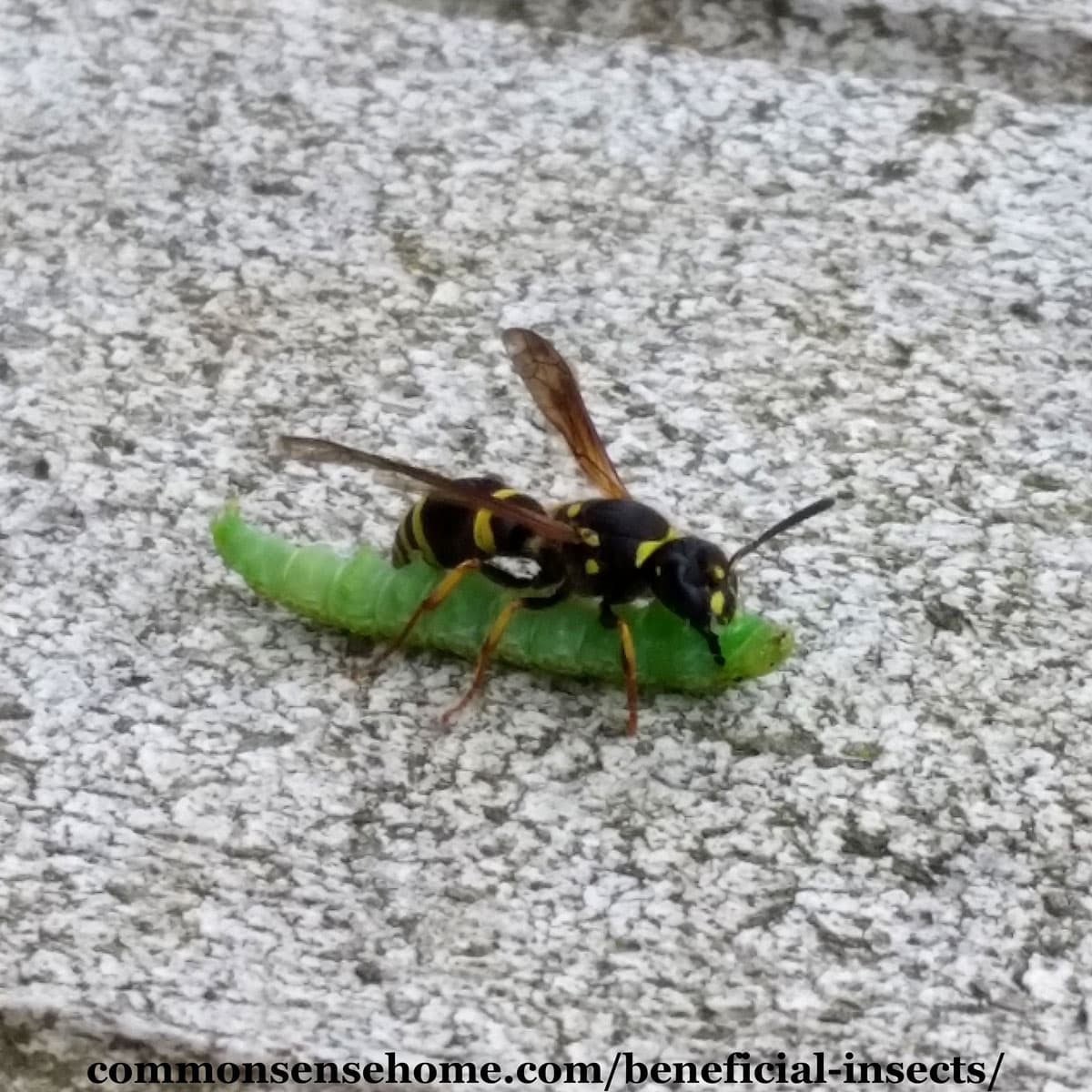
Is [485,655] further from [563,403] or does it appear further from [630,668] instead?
[563,403]

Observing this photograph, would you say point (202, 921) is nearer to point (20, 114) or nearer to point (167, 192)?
point (167, 192)

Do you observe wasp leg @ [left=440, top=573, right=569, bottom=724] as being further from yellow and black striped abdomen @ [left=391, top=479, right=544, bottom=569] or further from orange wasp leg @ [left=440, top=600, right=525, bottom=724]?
yellow and black striped abdomen @ [left=391, top=479, right=544, bottom=569]

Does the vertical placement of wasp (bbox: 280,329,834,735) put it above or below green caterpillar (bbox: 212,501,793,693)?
above

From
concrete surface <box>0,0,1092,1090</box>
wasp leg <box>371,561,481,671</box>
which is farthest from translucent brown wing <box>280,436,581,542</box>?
concrete surface <box>0,0,1092,1090</box>

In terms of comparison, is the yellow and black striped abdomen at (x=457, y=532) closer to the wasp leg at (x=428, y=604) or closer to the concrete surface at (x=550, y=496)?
the wasp leg at (x=428, y=604)

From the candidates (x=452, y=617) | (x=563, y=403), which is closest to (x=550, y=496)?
(x=563, y=403)

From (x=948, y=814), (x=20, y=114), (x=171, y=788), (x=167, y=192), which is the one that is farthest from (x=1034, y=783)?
(x=20, y=114)
